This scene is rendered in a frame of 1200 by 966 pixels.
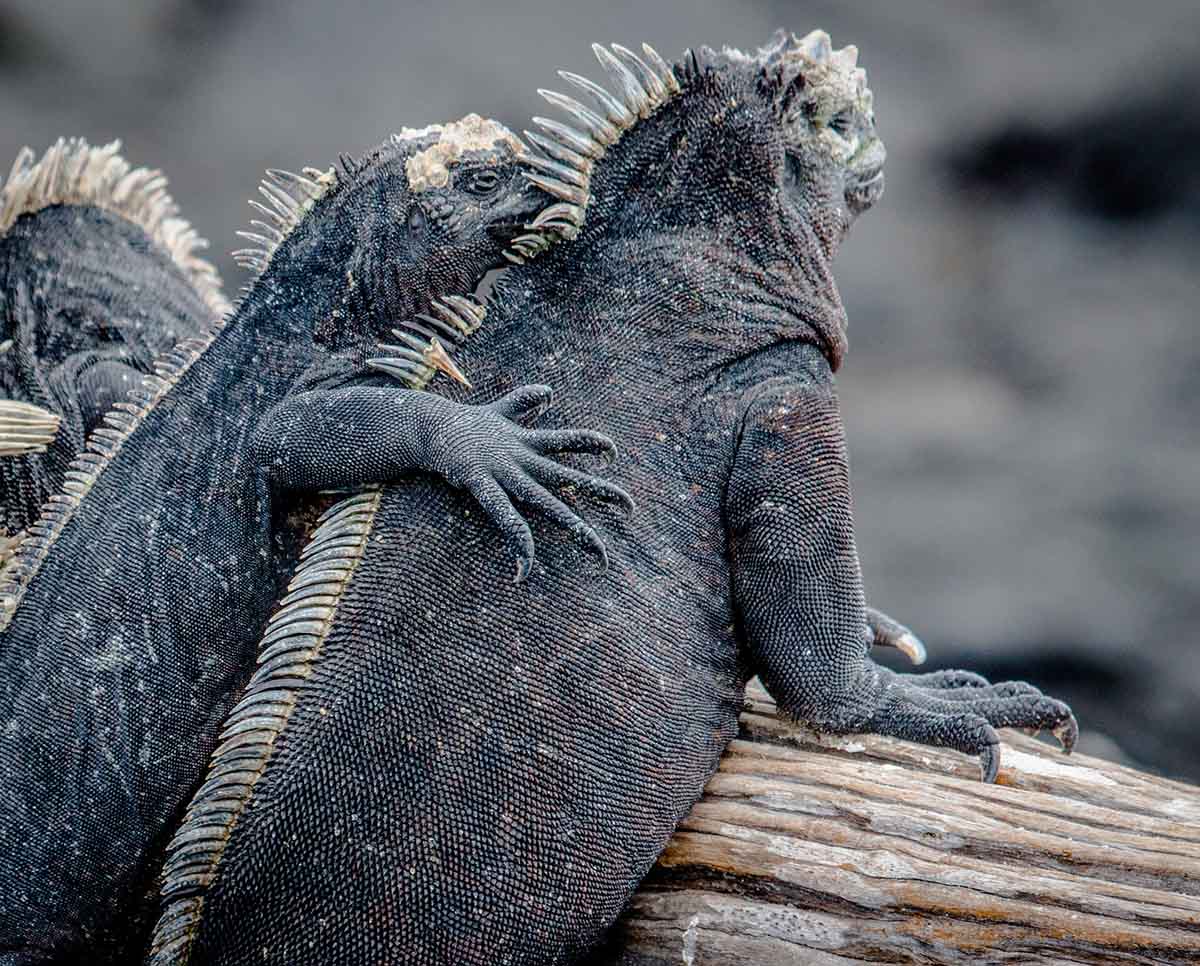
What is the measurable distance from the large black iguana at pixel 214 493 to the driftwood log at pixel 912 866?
883 millimetres

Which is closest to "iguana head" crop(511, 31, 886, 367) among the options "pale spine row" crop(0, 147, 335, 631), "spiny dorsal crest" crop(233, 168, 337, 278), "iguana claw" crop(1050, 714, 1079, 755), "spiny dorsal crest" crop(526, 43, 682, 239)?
"spiny dorsal crest" crop(526, 43, 682, 239)

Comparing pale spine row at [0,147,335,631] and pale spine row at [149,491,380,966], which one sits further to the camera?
pale spine row at [0,147,335,631]

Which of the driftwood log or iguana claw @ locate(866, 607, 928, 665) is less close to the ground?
iguana claw @ locate(866, 607, 928, 665)

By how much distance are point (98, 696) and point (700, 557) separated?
1.49m

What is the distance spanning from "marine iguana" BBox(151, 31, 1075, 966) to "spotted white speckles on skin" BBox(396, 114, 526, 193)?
53 centimetres

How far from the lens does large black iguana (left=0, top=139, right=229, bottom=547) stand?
3.77 metres

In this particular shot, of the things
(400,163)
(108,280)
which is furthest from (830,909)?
(108,280)

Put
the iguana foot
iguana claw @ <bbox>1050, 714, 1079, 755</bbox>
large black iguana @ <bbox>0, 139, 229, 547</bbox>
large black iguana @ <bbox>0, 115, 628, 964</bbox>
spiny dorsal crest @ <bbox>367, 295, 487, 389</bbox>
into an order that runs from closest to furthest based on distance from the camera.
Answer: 1. large black iguana @ <bbox>0, 115, 628, 964</bbox>
2. spiny dorsal crest @ <bbox>367, 295, 487, 389</bbox>
3. the iguana foot
4. iguana claw @ <bbox>1050, 714, 1079, 755</bbox>
5. large black iguana @ <bbox>0, 139, 229, 547</bbox>

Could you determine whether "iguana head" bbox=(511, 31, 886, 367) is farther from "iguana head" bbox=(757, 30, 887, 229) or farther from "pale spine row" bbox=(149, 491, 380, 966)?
"pale spine row" bbox=(149, 491, 380, 966)

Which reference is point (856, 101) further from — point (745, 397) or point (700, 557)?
point (700, 557)

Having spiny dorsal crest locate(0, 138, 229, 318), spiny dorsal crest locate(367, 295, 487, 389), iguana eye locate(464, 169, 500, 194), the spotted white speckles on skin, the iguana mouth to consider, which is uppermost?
spiny dorsal crest locate(0, 138, 229, 318)

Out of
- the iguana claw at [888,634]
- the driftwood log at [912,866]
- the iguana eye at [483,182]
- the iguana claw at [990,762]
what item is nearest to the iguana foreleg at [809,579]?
the iguana claw at [990,762]

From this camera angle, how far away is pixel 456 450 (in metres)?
2.39

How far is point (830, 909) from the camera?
2480 millimetres
